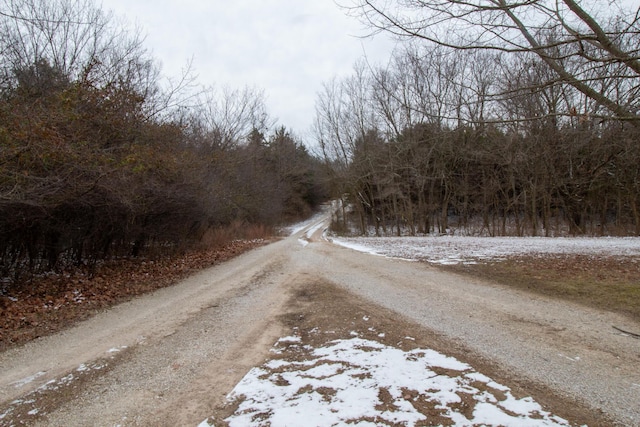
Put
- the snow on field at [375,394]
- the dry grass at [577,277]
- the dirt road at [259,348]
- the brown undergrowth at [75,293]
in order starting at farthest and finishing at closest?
the dry grass at [577,277] < the brown undergrowth at [75,293] < the dirt road at [259,348] < the snow on field at [375,394]

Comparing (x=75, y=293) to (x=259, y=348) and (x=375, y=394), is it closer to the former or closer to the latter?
(x=259, y=348)

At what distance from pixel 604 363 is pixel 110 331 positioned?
672 centimetres

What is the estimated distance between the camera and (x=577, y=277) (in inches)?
325

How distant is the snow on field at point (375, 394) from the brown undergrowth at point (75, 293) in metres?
4.38

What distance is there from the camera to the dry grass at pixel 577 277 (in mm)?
6477

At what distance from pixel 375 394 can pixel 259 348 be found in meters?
1.94

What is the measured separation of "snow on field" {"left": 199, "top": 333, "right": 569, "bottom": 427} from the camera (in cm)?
301

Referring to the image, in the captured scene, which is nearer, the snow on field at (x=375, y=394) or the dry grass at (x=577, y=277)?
the snow on field at (x=375, y=394)

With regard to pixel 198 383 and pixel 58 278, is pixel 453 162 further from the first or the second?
pixel 198 383

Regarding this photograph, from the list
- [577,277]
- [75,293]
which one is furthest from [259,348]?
[577,277]

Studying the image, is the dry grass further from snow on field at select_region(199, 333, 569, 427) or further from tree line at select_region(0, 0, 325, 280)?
tree line at select_region(0, 0, 325, 280)

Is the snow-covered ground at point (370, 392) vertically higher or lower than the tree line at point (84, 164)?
lower

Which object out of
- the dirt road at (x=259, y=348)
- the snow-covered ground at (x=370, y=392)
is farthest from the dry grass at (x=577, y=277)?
the snow-covered ground at (x=370, y=392)

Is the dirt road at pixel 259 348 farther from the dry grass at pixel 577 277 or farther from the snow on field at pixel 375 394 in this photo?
the dry grass at pixel 577 277
